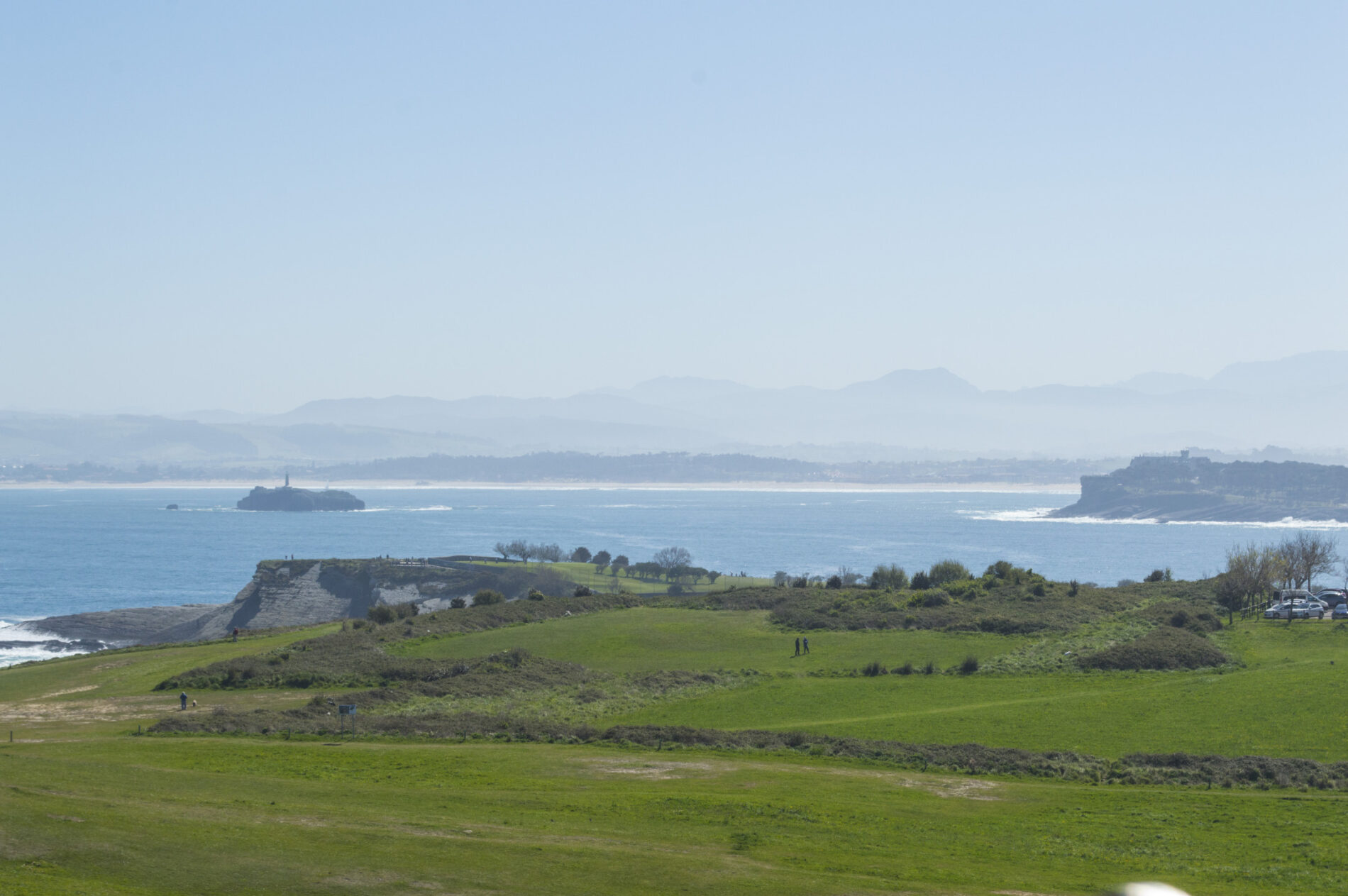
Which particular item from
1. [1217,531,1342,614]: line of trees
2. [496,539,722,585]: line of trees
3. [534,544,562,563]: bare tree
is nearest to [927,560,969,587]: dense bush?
[1217,531,1342,614]: line of trees

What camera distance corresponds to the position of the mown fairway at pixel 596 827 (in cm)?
1725

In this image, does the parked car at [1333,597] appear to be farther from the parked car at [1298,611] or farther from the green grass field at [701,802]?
the green grass field at [701,802]

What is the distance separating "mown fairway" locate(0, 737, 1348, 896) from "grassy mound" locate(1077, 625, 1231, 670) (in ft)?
69.1

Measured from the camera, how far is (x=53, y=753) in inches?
1158

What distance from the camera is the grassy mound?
47281mm

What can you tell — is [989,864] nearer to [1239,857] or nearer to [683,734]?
[1239,857]

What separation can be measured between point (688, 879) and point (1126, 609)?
55.4m

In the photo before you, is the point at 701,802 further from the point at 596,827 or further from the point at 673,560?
the point at 673,560

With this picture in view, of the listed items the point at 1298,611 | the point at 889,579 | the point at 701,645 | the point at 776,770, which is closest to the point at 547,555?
the point at 889,579

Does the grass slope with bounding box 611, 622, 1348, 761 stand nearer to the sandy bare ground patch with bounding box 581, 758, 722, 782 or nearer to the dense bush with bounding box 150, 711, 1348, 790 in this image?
the dense bush with bounding box 150, 711, 1348, 790

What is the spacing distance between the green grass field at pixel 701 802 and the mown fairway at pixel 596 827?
0.27 feet

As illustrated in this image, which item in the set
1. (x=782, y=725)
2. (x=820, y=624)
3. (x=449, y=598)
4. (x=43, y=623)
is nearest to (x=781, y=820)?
(x=782, y=725)

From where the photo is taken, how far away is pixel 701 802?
24891mm

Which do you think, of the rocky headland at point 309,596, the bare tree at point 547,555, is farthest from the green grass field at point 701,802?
the bare tree at point 547,555
